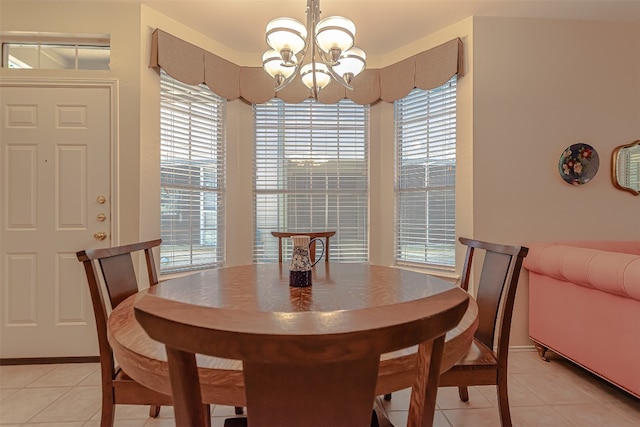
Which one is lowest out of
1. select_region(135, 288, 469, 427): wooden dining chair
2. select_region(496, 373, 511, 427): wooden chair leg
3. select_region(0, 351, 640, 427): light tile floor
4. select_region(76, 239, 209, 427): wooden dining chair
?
select_region(0, 351, 640, 427): light tile floor

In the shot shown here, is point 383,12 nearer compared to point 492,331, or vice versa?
point 492,331

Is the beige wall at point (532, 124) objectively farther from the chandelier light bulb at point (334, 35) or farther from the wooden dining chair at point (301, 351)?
the wooden dining chair at point (301, 351)

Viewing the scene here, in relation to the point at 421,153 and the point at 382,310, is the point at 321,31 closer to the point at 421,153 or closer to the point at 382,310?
the point at 382,310

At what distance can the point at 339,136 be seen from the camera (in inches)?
134

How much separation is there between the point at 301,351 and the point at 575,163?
317 centimetres

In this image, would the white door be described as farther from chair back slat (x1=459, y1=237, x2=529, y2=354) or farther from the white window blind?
chair back slat (x1=459, y1=237, x2=529, y2=354)

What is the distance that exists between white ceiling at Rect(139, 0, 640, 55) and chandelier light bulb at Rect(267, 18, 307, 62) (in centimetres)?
105

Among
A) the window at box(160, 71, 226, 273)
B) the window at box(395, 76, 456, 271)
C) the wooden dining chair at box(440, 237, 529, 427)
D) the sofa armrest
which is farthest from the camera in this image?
the window at box(395, 76, 456, 271)

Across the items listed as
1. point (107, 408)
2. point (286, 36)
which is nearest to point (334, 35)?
point (286, 36)

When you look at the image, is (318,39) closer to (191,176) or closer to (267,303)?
(267,303)

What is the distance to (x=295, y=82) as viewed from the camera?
316 centimetres

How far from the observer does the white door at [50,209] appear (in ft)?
8.23

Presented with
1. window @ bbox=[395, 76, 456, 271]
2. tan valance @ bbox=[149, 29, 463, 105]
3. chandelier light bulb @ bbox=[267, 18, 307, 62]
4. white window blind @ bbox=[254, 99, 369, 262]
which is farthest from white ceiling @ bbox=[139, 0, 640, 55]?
chandelier light bulb @ bbox=[267, 18, 307, 62]

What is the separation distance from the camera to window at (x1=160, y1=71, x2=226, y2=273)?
2.85 metres
